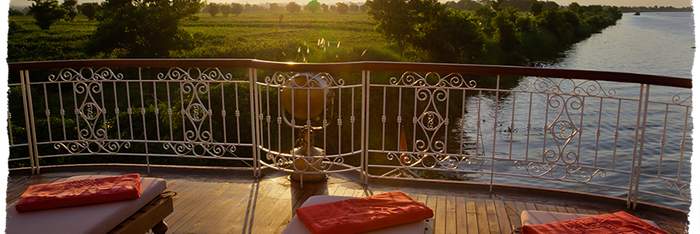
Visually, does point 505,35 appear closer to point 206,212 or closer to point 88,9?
point 88,9

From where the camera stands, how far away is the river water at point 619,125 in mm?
11609

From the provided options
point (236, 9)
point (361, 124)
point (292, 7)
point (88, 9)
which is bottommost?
point (361, 124)

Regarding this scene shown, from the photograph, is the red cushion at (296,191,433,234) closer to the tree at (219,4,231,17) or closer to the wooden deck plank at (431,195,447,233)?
the wooden deck plank at (431,195,447,233)

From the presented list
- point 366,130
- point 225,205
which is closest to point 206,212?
point 225,205

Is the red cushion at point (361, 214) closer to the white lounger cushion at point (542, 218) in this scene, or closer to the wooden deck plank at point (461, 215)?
the white lounger cushion at point (542, 218)

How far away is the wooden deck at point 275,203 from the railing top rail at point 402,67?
98 cm

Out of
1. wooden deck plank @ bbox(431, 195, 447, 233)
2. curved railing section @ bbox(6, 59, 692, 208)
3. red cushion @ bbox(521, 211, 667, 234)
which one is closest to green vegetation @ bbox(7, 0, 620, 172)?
curved railing section @ bbox(6, 59, 692, 208)

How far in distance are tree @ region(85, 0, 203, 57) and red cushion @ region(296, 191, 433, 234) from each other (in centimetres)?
1710

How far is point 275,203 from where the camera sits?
3.64 metres

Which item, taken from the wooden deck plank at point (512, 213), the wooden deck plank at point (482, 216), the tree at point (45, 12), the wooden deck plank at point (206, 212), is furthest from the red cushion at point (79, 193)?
the tree at point (45, 12)

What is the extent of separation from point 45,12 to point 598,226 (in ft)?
84.8

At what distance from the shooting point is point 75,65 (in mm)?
3984

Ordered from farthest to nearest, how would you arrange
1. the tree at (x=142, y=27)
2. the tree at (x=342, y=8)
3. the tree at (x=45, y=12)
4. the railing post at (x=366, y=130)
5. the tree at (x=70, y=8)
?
the tree at (x=342, y=8), the tree at (x=70, y=8), the tree at (x=45, y=12), the tree at (x=142, y=27), the railing post at (x=366, y=130)

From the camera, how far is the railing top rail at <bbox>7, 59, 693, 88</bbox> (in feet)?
10.4
